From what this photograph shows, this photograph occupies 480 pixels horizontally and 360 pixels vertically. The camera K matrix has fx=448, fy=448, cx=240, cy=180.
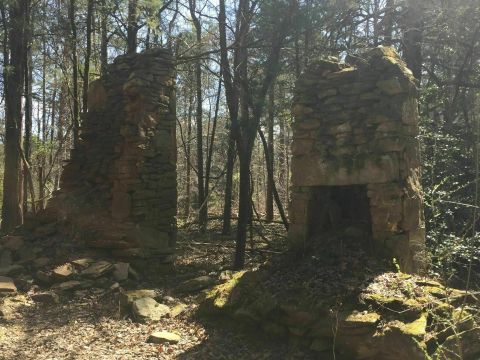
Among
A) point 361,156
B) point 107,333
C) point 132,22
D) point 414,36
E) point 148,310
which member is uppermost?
point 132,22

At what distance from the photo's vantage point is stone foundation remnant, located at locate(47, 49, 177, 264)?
7316 millimetres

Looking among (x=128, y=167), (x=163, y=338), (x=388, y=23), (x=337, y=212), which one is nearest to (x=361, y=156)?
(x=337, y=212)

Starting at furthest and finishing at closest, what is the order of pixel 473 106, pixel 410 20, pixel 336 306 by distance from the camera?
pixel 473 106
pixel 410 20
pixel 336 306

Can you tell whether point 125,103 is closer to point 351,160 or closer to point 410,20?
point 351,160

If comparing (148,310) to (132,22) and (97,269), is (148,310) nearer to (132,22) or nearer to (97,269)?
(97,269)

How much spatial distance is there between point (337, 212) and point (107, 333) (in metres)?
3.13

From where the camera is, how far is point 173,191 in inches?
311

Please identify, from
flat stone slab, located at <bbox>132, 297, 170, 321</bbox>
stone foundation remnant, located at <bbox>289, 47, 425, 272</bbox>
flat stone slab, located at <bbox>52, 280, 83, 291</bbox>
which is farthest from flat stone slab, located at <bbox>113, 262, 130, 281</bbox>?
stone foundation remnant, located at <bbox>289, 47, 425, 272</bbox>

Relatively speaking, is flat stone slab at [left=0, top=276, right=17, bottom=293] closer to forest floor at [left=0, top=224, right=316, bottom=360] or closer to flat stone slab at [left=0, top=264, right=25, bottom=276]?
forest floor at [left=0, top=224, right=316, bottom=360]

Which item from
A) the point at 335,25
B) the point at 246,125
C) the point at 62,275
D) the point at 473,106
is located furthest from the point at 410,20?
the point at 62,275

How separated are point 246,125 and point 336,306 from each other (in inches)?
181

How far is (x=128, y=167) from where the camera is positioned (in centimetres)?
731

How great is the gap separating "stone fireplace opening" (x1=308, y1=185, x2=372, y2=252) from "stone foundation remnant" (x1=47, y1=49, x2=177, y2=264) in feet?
9.70

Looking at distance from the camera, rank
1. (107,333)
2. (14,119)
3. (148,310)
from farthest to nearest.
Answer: (14,119) → (148,310) → (107,333)
